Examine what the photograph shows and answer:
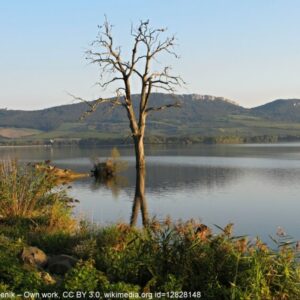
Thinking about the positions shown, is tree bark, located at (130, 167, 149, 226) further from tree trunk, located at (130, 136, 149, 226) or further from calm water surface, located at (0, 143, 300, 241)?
calm water surface, located at (0, 143, 300, 241)

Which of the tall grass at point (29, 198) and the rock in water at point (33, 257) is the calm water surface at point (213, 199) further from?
the rock in water at point (33, 257)

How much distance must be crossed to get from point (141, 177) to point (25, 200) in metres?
→ 20.2

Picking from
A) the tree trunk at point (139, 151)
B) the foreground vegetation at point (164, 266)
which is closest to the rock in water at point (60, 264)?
the foreground vegetation at point (164, 266)

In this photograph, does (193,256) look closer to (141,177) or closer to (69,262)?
(69,262)

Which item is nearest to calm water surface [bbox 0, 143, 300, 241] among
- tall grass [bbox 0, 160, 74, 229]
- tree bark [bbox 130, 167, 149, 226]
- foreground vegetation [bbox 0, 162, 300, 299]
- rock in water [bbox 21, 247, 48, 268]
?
tree bark [bbox 130, 167, 149, 226]

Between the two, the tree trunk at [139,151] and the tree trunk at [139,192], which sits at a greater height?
the tree trunk at [139,151]

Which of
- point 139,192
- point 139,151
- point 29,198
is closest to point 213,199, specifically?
point 139,192

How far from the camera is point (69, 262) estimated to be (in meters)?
9.20

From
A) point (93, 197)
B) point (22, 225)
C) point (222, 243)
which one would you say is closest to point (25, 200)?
point (22, 225)

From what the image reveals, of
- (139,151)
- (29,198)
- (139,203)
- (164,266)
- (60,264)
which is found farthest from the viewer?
(139,151)

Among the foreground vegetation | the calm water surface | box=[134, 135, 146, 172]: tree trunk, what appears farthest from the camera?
box=[134, 135, 146, 172]: tree trunk

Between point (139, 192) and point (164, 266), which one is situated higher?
point (164, 266)

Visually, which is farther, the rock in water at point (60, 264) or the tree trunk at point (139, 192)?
the tree trunk at point (139, 192)

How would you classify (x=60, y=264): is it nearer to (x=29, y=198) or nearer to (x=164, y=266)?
(x=164, y=266)
